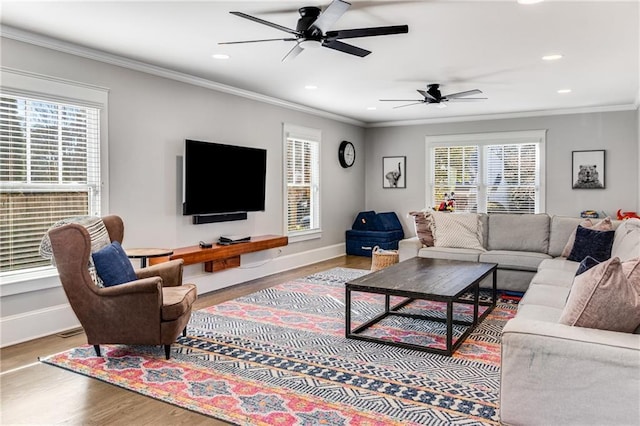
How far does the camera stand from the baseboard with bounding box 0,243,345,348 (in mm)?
3707

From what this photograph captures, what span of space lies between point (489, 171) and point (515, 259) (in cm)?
327

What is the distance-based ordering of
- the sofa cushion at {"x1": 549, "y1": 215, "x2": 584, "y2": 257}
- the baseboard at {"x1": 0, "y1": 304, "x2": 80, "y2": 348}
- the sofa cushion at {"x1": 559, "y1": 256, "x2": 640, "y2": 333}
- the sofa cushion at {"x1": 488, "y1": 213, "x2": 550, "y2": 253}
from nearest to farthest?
the sofa cushion at {"x1": 559, "y1": 256, "x2": 640, "y2": 333} → the baseboard at {"x1": 0, "y1": 304, "x2": 80, "y2": 348} → the sofa cushion at {"x1": 549, "y1": 215, "x2": 584, "y2": 257} → the sofa cushion at {"x1": 488, "y1": 213, "x2": 550, "y2": 253}

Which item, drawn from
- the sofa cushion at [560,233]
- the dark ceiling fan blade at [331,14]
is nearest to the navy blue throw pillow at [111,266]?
the dark ceiling fan blade at [331,14]

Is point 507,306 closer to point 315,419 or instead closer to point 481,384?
point 481,384

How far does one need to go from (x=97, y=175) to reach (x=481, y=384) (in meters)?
3.63

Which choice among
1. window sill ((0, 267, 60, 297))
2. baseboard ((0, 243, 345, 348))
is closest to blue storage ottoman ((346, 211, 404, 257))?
baseboard ((0, 243, 345, 348))

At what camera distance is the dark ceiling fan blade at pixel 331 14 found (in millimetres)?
2807

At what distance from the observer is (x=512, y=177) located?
311 inches

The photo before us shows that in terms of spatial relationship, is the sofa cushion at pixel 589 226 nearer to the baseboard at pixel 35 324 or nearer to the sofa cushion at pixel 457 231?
the sofa cushion at pixel 457 231

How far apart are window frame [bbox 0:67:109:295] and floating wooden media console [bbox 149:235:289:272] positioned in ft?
2.85

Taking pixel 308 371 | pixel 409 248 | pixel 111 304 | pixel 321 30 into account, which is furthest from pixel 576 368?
pixel 409 248

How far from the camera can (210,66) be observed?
4.79 m

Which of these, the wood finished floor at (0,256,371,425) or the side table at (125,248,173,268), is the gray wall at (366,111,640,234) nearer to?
the side table at (125,248,173,268)

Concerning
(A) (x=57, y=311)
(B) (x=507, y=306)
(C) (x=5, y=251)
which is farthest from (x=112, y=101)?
(B) (x=507, y=306)
